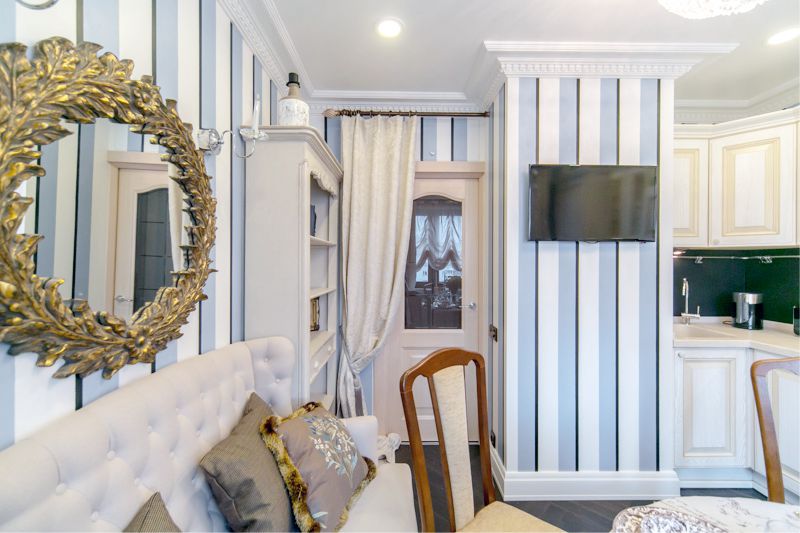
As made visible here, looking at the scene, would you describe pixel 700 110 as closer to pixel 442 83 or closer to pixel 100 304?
pixel 442 83

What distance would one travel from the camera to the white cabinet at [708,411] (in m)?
2.22

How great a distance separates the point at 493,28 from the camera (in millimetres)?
1935

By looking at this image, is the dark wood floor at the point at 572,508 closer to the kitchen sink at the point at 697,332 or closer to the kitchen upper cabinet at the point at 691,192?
the kitchen sink at the point at 697,332

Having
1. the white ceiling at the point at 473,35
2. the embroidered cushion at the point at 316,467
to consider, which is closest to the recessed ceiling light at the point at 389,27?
the white ceiling at the point at 473,35

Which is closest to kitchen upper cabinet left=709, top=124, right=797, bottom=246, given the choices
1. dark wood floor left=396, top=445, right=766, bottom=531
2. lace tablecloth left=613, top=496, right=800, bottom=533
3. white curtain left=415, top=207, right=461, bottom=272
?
dark wood floor left=396, top=445, right=766, bottom=531

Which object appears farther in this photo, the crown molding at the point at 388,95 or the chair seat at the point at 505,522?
the crown molding at the point at 388,95

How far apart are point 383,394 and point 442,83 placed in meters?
2.41

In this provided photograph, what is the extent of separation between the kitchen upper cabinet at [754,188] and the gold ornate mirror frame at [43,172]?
11.0 ft

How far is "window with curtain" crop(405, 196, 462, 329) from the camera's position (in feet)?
9.26

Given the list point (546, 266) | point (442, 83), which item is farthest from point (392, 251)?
point (442, 83)

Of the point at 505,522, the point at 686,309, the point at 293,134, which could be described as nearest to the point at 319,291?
the point at 293,134

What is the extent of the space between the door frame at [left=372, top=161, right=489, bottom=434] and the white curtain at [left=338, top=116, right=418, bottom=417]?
184 mm

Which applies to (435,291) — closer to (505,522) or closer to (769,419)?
(505,522)

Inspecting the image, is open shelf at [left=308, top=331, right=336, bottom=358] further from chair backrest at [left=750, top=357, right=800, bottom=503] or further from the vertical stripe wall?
chair backrest at [left=750, top=357, right=800, bottom=503]
